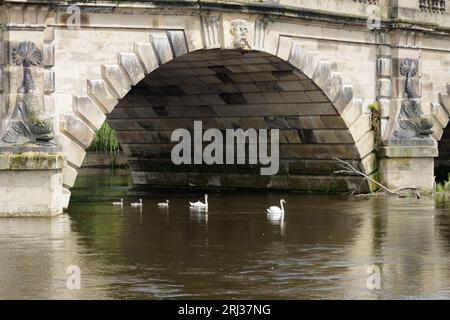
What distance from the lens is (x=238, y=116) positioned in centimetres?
3362

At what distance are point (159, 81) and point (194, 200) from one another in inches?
168

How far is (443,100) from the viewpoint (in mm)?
33906

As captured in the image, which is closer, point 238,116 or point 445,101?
point 238,116

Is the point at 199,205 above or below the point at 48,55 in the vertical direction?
below

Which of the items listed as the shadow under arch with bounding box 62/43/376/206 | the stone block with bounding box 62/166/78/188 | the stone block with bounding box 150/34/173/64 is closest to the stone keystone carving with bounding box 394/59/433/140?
the shadow under arch with bounding box 62/43/376/206

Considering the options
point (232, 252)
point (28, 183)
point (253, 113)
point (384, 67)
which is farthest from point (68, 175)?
point (384, 67)

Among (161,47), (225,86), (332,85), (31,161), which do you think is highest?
(161,47)

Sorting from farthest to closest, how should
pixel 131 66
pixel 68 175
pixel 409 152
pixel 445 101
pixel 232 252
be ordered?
pixel 445 101 < pixel 409 152 < pixel 131 66 < pixel 68 175 < pixel 232 252

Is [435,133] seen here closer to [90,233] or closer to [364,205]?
[364,205]

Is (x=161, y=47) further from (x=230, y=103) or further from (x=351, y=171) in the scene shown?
(x=351, y=171)

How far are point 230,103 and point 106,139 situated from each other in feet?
48.0

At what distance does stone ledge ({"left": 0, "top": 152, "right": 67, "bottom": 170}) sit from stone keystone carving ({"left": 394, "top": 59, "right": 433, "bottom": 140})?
11.2 m

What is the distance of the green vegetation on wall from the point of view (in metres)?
46.4
